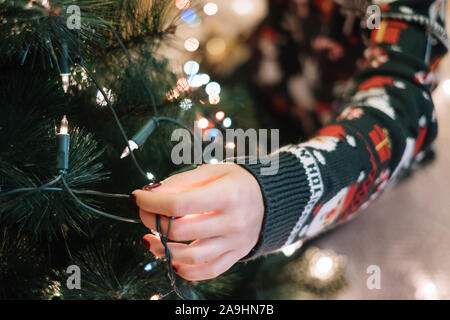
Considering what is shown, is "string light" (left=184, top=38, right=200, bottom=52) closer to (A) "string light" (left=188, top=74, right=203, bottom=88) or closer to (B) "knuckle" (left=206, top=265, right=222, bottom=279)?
(A) "string light" (left=188, top=74, right=203, bottom=88)

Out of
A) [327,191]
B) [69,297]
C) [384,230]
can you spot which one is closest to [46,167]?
[69,297]

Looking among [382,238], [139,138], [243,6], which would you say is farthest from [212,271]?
[243,6]

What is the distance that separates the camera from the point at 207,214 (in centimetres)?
27

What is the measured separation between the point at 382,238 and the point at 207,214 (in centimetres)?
49

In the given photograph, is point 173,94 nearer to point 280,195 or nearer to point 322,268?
point 280,195

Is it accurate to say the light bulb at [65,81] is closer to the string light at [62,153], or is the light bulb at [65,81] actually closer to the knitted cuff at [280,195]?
the string light at [62,153]

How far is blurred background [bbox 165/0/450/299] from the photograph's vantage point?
22.0 inches

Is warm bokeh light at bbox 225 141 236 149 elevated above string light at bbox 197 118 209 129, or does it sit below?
below

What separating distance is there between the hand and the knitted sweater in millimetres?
17

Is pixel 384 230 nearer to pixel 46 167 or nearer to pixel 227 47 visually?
pixel 227 47

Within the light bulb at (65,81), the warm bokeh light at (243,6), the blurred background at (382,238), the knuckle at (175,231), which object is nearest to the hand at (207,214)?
the knuckle at (175,231)

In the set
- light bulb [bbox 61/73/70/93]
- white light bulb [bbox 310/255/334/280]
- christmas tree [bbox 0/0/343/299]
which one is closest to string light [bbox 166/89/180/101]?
christmas tree [bbox 0/0/343/299]
